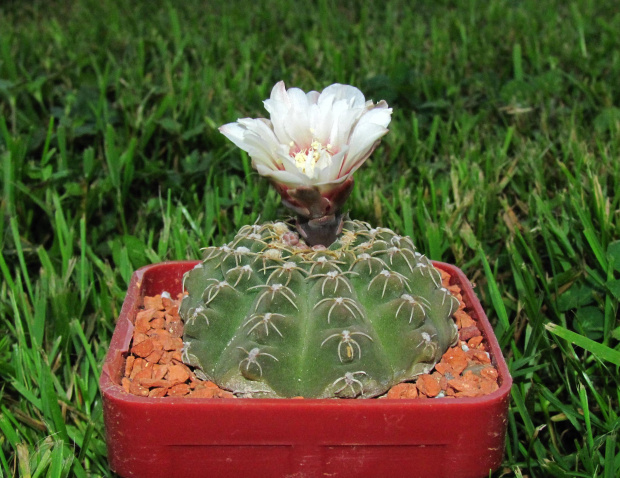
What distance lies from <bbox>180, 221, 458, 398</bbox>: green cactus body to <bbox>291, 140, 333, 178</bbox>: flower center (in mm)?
132

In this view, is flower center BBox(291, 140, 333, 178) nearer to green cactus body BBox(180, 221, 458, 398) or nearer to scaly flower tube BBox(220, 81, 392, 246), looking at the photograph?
scaly flower tube BBox(220, 81, 392, 246)

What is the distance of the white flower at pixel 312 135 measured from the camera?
120 cm

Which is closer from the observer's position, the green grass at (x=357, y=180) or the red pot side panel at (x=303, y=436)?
the red pot side panel at (x=303, y=436)

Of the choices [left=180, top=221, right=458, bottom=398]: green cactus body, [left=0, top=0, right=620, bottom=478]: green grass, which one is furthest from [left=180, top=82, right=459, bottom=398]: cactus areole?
[left=0, top=0, right=620, bottom=478]: green grass

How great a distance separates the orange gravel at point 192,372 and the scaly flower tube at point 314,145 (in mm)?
286

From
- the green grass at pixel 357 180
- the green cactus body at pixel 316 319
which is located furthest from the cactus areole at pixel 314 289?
the green grass at pixel 357 180

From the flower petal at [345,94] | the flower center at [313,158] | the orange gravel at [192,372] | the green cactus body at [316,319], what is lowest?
the orange gravel at [192,372]

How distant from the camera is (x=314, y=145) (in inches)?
49.9

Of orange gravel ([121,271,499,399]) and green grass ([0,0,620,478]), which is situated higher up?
orange gravel ([121,271,499,399])

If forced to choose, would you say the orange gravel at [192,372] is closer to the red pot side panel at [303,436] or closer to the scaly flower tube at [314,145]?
the red pot side panel at [303,436]

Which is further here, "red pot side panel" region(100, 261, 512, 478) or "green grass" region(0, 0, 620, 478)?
"green grass" region(0, 0, 620, 478)

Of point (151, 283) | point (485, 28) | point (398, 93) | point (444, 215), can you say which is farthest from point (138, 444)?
point (485, 28)

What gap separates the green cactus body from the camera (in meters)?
1.14

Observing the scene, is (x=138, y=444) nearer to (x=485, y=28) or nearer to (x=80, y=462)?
(x=80, y=462)
